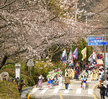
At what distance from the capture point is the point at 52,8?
55.0 feet

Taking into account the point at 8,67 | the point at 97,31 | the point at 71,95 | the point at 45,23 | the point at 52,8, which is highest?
the point at 97,31

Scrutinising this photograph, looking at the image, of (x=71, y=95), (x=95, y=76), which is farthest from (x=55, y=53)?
(x=71, y=95)

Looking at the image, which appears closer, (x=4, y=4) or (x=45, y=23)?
(x=4, y=4)

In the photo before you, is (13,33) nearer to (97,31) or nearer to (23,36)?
(23,36)

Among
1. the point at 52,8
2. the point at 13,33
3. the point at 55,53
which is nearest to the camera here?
the point at 13,33

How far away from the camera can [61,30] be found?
19.0 meters

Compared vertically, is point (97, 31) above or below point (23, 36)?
above

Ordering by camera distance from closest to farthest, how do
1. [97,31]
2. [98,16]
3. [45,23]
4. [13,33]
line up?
[13,33]
[45,23]
[97,31]
[98,16]

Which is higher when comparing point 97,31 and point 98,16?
point 98,16

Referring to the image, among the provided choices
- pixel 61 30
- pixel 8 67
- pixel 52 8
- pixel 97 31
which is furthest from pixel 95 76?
pixel 97 31

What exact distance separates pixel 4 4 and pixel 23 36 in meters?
1.30

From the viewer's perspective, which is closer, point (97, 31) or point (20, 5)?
point (20, 5)

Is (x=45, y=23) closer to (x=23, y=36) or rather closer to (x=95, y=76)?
(x=23, y=36)

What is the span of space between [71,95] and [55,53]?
20817 millimetres
